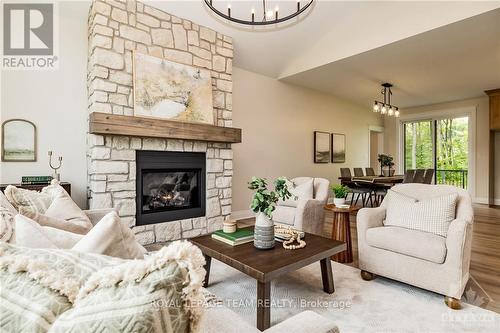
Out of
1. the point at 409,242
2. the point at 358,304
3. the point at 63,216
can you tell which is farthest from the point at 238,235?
the point at 409,242

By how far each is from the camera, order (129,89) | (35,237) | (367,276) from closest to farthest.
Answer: (35,237)
(367,276)
(129,89)

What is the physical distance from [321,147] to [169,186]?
415cm

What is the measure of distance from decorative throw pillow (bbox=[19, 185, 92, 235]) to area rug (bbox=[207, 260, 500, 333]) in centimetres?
119

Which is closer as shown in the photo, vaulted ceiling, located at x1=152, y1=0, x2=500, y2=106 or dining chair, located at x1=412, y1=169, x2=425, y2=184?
vaulted ceiling, located at x1=152, y1=0, x2=500, y2=106

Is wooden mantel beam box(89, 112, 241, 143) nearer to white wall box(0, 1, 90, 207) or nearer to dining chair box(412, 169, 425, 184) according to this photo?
white wall box(0, 1, 90, 207)

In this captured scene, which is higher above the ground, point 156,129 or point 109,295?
point 156,129

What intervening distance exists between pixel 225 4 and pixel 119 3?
1.38 meters

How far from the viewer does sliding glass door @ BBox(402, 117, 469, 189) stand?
7387 mm

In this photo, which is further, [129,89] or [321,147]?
[321,147]

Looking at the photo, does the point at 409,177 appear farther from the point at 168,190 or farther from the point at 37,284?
the point at 37,284

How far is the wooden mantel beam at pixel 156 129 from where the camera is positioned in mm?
2999

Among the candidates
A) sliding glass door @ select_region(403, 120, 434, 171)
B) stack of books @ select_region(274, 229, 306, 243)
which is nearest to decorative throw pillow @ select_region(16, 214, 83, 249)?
stack of books @ select_region(274, 229, 306, 243)

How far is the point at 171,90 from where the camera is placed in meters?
3.59

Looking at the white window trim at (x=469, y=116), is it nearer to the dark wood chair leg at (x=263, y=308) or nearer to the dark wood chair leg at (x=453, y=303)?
the dark wood chair leg at (x=453, y=303)
